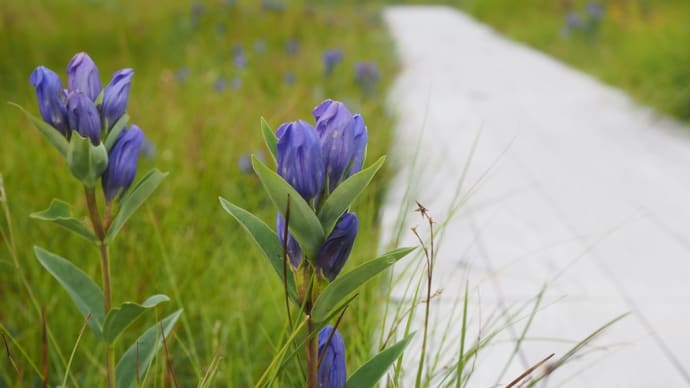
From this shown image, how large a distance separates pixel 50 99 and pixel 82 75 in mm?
52

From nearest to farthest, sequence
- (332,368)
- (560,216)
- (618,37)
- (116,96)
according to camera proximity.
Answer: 1. (332,368)
2. (116,96)
3. (560,216)
4. (618,37)

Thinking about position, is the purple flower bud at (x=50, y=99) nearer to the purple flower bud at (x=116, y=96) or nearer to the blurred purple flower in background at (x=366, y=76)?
the purple flower bud at (x=116, y=96)

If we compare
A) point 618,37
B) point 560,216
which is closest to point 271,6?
point 618,37

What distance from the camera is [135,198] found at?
92cm

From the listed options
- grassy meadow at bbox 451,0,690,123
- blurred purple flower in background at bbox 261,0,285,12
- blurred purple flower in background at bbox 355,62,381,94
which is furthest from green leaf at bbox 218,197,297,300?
blurred purple flower in background at bbox 261,0,285,12

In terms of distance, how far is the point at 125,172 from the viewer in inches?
36.6

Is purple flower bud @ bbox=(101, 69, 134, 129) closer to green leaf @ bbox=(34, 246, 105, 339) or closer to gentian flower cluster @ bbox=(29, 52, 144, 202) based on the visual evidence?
gentian flower cluster @ bbox=(29, 52, 144, 202)

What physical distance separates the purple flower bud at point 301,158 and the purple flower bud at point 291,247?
0.06 metres

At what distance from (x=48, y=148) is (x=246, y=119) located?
960 millimetres

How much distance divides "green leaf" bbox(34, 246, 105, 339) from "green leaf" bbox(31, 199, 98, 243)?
0.16 ft

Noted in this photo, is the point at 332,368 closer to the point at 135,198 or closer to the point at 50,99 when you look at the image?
the point at 135,198

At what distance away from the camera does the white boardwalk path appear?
68.1 inches

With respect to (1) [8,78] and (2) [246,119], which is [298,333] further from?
(1) [8,78]

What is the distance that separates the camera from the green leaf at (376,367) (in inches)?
28.6
